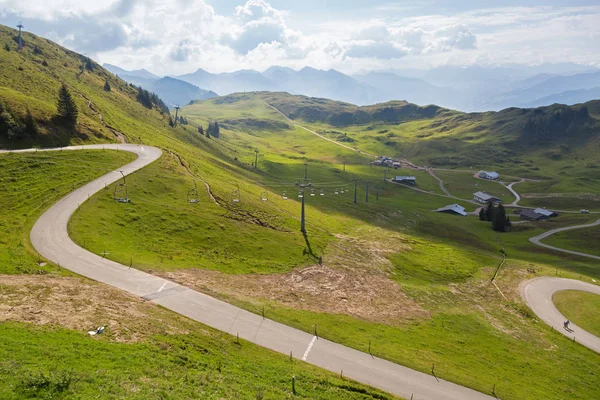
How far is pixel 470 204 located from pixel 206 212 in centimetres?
15876

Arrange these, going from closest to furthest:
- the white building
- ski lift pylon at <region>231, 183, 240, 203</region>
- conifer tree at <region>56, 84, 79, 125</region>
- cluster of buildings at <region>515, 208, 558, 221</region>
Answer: ski lift pylon at <region>231, 183, 240, 203</region>, conifer tree at <region>56, 84, 79, 125</region>, cluster of buildings at <region>515, 208, 558, 221</region>, the white building

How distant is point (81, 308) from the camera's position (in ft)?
118

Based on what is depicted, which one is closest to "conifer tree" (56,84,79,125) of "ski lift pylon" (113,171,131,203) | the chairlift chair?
"ski lift pylon" (113,171,131,203)

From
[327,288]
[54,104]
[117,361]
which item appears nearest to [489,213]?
[327,288]

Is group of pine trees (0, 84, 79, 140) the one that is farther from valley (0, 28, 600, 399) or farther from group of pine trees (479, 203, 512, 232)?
group of pine trees (479, 203, 512, 232)

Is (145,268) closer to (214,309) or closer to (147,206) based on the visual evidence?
(214,309)

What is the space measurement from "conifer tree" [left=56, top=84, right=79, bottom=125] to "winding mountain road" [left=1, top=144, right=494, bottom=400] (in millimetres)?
48395

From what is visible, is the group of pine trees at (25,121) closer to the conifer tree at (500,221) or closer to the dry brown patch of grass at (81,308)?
the dry brown patch of grass at (81,308)

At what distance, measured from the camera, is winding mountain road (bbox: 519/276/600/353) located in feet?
182

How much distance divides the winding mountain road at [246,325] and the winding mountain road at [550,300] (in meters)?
31.1

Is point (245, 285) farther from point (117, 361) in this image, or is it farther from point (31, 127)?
point (31, 127)

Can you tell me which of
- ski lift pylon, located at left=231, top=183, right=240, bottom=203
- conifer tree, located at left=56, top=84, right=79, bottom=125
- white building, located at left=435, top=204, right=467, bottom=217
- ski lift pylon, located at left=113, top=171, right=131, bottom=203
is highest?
conifer tree, located at left=56, top=84, right=79, bottom=125

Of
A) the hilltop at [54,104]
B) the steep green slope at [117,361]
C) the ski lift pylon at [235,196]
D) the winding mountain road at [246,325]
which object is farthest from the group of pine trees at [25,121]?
the ski lift pylon at [235,196]

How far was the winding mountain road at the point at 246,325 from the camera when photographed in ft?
118
